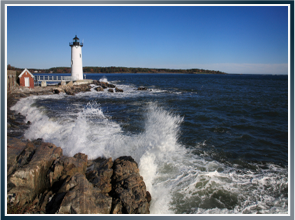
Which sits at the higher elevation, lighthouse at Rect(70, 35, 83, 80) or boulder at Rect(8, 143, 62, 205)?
lighthouse at Rect(70, 35, 83, 80)

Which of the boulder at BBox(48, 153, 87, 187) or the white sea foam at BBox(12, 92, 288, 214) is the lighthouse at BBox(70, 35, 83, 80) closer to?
the white sea foam at BBox(12, 92, 288, 214)

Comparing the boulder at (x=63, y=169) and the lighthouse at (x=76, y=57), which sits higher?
the lighthouse at (x=76, y=57)

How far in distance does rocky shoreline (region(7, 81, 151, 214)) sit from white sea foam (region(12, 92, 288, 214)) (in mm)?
890

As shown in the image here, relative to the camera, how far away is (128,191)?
4.67 metres

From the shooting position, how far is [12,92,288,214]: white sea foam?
5.15 m

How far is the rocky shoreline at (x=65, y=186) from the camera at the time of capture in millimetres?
4008

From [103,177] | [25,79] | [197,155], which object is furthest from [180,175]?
[25,79]

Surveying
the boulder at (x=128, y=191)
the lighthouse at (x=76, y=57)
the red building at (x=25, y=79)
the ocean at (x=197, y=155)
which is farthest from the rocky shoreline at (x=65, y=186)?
the lighthouse at (x=76, y=57)

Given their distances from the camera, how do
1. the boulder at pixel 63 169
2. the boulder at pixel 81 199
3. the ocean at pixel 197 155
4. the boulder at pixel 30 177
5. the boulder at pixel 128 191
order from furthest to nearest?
1. the ocean at pixel 197 155
2. the boulder at pixel 63 169
3. the boulder at pixel 128 191
4. the boulder at pixel 30 177
5. the boulder at pixel 81 199

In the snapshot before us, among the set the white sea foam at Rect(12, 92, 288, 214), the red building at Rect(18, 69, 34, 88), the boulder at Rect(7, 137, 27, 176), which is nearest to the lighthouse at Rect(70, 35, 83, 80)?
the red building at Rect(18, 69, 34, 88)

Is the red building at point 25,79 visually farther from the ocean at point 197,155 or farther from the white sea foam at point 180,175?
the white sea foam at point 180,175

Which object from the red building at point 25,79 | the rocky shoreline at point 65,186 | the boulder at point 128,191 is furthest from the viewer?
the red building at point 25,79

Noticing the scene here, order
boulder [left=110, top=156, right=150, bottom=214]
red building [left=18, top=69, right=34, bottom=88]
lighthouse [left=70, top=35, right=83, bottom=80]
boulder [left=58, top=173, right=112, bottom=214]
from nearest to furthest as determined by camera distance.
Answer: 1. boulder [left=58, top=173, right=112, bottom=214]
2. boulder [left=110, top=156, right=150, bottom=214]
3. red building [left=18, top=69, right=34, bottom=88]
4. lighthouse [left=70, top=35, right=83, bottom=80]

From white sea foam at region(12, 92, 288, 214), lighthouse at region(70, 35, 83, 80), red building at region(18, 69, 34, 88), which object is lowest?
white sea foam at region(12, 92, 288, 214)
